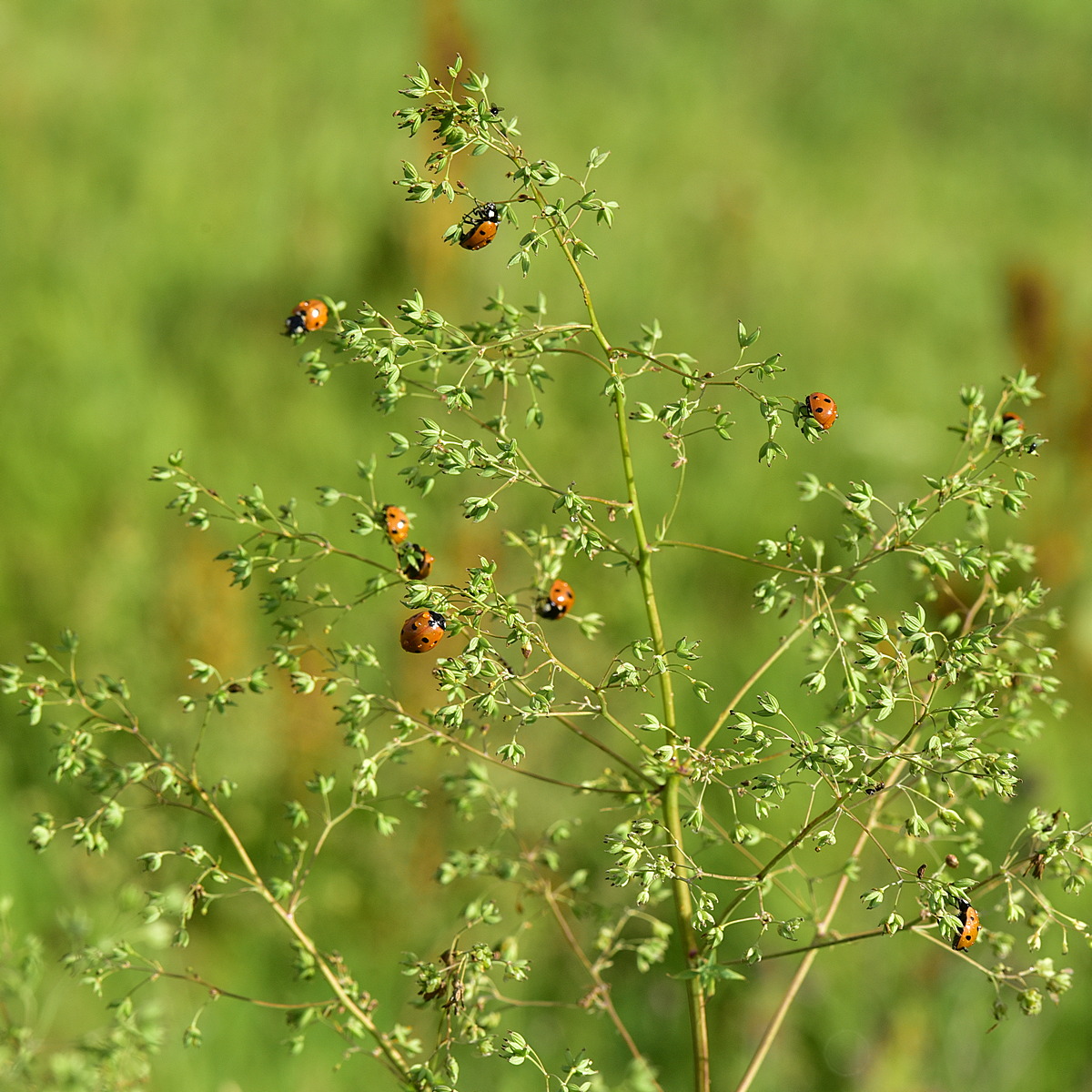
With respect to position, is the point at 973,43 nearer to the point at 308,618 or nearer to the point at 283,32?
the point at 283,32

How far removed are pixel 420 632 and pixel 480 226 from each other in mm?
617

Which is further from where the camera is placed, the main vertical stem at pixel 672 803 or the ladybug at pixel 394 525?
the ladybug at pixel 394 525

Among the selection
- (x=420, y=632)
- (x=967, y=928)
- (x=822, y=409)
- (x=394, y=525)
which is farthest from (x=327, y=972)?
(x=822, y=409)

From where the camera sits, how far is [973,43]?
11.7 m


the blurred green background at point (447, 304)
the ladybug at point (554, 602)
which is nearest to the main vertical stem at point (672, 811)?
the ladybug at point (554, 602)

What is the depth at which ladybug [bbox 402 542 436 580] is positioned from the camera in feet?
5.04

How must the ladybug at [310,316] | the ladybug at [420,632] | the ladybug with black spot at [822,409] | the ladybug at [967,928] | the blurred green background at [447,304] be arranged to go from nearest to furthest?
the ladybug at [967,928] < the ladybug with black spot at [822,409] < the ladybug at [420,632] < the ladybug at [310,316] < the blurred green background at [447,304]

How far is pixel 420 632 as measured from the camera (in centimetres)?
168

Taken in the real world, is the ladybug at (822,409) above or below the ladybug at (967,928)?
above

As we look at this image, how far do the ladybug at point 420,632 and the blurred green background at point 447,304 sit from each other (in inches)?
69.0

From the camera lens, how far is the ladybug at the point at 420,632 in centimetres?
163

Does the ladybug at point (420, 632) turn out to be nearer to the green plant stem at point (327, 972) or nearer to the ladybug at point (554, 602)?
the ladybug at point (554, 602)

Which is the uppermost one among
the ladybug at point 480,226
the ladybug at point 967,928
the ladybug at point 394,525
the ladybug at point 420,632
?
the ladybug at point 480,226

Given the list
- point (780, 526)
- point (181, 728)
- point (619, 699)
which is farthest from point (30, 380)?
point (780, 526)
